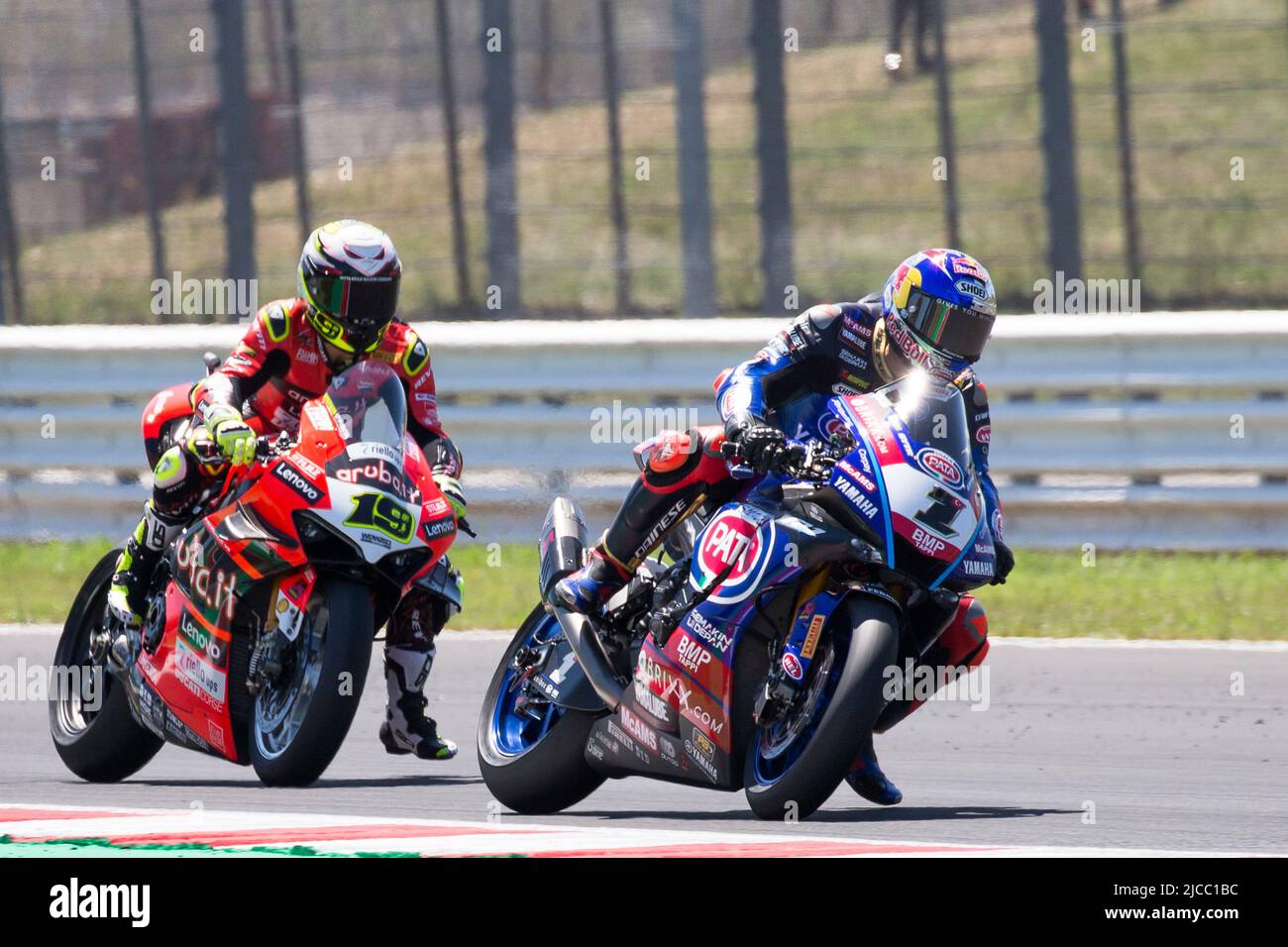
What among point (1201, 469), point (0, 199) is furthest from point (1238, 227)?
point (0, 199)

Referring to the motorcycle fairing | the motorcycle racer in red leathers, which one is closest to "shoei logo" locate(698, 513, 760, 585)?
the motorcycle fairing

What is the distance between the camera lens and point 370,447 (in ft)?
20.4

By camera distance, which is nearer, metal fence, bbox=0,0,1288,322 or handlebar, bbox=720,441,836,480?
handlebar, bbox=720,441,836,480

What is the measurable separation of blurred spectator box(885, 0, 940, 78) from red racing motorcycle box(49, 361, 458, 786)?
6093mm

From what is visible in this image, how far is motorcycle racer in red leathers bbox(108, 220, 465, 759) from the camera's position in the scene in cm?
658

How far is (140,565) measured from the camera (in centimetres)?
683

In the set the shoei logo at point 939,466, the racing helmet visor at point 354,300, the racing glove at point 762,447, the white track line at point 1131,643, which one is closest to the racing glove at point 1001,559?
the shoei logo at point 939,466

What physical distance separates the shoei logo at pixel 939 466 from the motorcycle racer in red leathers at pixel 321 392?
1.67m

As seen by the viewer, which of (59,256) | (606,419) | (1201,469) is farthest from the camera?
(59,256)

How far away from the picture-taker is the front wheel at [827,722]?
5090mm

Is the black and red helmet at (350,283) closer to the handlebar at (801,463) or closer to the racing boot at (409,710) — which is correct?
the racing boot at (409,710)
